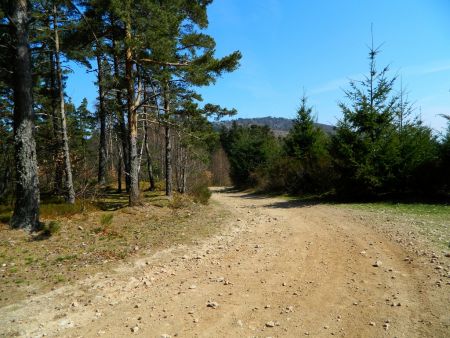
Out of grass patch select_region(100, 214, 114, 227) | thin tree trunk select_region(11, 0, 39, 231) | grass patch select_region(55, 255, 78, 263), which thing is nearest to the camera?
grass patch select_region(55, 255, 78, 263)

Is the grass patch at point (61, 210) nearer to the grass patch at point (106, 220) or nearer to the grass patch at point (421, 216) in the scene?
the grass patch at point (106, 220)

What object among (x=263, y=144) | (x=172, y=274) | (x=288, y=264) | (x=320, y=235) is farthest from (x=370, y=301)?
(x=263, y=144)

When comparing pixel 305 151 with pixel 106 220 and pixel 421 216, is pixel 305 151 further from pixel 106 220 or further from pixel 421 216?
pixel 106 220

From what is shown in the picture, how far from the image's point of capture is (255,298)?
5348 mm

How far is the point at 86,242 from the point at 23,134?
3596 millimetres

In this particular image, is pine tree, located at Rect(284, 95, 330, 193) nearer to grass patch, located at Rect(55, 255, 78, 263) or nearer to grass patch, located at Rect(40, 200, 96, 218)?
grass patch, located at Rect(40, 200, 96, 218)

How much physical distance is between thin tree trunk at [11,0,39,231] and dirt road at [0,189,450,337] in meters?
3.98

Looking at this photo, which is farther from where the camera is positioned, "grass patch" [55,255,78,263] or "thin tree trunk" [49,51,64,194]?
"thin tree trunk" [49,51,64,194]

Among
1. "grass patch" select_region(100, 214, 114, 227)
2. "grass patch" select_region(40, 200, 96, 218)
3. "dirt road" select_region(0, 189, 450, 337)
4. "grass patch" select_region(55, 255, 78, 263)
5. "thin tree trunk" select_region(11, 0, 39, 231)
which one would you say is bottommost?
"dirt road" select_region(0, 189, 450, 337)

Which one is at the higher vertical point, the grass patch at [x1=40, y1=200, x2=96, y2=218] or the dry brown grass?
the grass patch at [x1=40, y1=200, x2=96, y2=218]

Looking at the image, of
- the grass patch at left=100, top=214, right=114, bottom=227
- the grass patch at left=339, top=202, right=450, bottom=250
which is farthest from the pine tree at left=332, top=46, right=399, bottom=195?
the grass patch at left=100, top=214, right=114, bottom=227

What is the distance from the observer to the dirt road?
4.41 m

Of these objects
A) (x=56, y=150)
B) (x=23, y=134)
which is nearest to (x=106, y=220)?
(x=23, y=134)

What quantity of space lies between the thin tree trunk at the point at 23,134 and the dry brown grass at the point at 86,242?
636 millimetres
